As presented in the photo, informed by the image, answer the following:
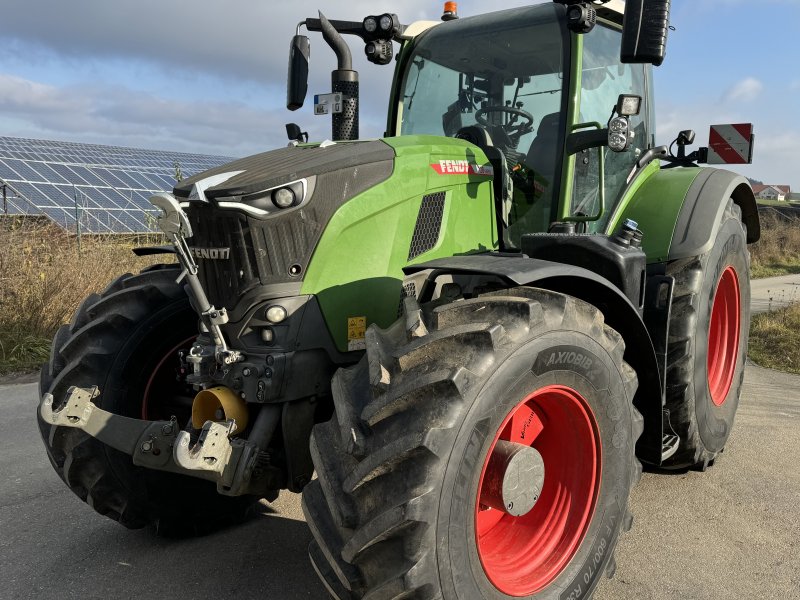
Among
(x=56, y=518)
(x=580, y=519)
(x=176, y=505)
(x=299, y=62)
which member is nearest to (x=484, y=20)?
(x=299, y=62)

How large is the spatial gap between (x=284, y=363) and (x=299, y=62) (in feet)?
6.31

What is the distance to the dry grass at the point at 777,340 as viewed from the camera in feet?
22.1

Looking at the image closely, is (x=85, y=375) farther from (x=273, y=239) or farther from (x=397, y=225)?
(x=397, y=225)

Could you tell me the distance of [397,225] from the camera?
2.87 meters

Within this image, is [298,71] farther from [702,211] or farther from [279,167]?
[702,211]

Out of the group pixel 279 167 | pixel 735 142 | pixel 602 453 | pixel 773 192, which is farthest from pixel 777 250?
pixel 773 192

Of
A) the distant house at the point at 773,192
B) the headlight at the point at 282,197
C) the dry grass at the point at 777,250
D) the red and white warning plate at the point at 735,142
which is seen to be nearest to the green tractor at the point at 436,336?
the headlight at the point at 282,197

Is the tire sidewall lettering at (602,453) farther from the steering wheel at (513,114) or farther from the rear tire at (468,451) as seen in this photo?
the steering wheel at (513,114)

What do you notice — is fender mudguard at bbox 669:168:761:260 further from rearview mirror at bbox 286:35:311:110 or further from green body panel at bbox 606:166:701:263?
rearview mirror at bbox 286:35:311:110

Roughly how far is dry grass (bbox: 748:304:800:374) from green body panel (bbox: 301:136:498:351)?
479 centimetres

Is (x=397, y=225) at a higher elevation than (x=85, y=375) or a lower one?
higher


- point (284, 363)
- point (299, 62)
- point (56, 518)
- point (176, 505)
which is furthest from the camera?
point (299, 62)

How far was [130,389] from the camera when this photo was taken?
Result: 3.10 meters

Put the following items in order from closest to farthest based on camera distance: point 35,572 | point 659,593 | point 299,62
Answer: point 659,593 < point 35,572 < point 299,62
